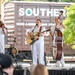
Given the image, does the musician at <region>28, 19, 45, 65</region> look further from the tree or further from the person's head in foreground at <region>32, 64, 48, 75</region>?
the person's head in foreground at <region>32, 64, 48, 75</region>

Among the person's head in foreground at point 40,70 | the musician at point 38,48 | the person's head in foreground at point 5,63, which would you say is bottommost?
the musician at point 38,48

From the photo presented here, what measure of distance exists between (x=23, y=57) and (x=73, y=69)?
381cm

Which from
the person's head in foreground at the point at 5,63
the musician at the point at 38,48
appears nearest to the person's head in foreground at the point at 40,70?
the person's head in foreground at the point at 5,63

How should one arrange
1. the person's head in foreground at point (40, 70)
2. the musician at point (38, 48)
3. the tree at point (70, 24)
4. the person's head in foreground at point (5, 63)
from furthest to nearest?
1. the tree at point (70, 24)
2. the musician at point (38, 48)
3. the person's head in foreground at point (40, 70)
4. the person's head in foreground at point (5, 63)

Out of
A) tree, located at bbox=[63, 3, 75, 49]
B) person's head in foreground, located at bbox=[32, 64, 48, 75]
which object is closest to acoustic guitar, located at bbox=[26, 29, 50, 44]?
tree, located at bbox=[63, 3, 75, 49]

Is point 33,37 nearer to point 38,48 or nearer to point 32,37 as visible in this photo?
point 32,37

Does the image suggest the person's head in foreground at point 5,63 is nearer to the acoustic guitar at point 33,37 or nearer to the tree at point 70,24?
the acoustic guitar at point 33,37

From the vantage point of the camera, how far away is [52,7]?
12461 millimetres

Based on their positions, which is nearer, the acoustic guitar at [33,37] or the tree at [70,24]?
the acoustic guitar at [33,37]

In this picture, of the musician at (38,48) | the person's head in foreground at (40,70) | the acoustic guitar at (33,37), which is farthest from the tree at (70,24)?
the person's head in foreground at (40,70)

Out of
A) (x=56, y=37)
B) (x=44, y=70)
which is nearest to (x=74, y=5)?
(x=56, y=37)

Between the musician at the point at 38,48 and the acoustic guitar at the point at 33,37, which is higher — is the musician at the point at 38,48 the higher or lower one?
the lower one

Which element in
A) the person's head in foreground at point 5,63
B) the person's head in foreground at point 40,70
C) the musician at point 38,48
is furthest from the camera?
the musician at point 38,48

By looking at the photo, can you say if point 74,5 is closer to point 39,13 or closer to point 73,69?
point 39,13
